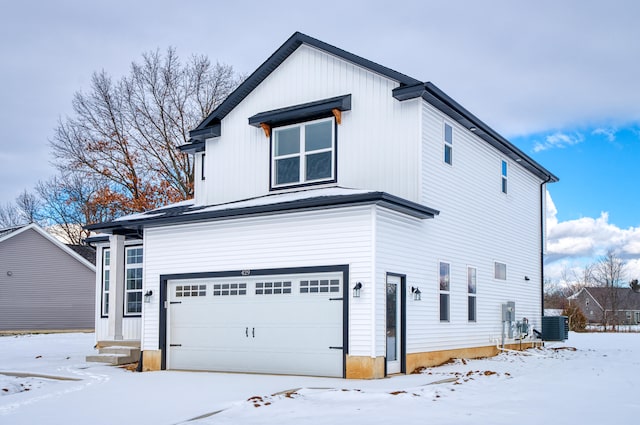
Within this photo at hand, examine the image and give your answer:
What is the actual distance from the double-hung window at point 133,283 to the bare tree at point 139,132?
1558cm

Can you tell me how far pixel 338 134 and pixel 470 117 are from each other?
11.8ft

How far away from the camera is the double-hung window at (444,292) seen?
17.1 metres

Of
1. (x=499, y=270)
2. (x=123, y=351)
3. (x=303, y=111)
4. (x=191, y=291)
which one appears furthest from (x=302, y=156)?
(x=123, y=351)

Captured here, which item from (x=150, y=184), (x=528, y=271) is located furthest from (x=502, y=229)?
(x=150, y=184)

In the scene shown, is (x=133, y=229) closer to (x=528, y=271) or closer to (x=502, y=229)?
(x=502, y=229)

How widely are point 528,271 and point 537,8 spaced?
8.94 meters

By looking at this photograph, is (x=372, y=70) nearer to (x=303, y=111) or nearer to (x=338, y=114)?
(x=338, y=114)

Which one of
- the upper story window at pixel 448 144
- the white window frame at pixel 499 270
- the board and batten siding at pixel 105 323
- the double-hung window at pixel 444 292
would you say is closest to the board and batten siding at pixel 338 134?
the upper story window at pixel 448 144

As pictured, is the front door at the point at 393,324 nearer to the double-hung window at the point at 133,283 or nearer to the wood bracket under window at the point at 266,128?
the wood bracket under window at the point at 266,128

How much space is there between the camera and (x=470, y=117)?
17922mm

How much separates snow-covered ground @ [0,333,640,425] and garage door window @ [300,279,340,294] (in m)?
1.87

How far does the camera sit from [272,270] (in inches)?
610

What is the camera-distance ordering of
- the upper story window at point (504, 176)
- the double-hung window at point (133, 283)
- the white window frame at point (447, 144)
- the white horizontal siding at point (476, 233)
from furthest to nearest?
1. the upper story window at point (504, 176)
2. the double-hung window at point (133, 283)
3. the white window frame at point (447, 144)
4. the white horizontal siding at point (476, 233)

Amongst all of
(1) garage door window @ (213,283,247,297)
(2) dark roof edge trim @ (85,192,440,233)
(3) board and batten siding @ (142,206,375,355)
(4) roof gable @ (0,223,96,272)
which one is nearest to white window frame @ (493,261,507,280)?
(2) dark roof edge trim @ (85,192,440,233)
